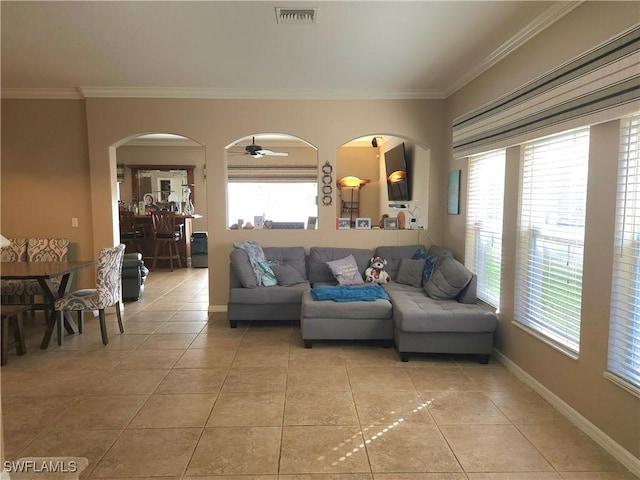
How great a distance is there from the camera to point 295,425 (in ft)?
8.34

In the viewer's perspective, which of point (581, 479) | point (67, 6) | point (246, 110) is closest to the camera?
point (581, 479)

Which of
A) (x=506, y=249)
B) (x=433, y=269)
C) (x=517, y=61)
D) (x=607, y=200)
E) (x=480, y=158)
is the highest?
(x=517, y=61)

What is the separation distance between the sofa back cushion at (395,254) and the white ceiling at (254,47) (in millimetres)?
1901

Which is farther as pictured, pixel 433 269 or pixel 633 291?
pixel 433 269

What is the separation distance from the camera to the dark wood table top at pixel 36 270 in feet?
11.7

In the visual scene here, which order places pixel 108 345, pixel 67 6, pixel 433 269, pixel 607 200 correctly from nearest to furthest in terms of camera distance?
pixel 607 200 < pixel 67 6 < pixel 108 345 < pixel 433 269

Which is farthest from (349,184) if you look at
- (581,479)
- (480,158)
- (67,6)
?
(581,479)

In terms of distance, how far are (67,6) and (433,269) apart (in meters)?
4.03

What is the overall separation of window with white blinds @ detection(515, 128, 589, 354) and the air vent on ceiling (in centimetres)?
196

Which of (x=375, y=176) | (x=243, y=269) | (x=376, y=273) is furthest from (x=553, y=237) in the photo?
(x=375, y=176)

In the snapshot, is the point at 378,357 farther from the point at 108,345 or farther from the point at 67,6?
the point at 67,6

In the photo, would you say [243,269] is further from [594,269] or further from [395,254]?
Result: [594,269]

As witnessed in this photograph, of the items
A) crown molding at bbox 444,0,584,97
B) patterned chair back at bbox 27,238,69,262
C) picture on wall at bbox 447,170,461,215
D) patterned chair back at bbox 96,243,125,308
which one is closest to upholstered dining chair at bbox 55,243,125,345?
patterned chair back at bbox 96,243,125,308
